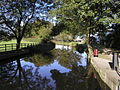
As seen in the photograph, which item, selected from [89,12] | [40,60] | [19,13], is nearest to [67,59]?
[40,60]

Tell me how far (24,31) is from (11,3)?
5067 millimetres

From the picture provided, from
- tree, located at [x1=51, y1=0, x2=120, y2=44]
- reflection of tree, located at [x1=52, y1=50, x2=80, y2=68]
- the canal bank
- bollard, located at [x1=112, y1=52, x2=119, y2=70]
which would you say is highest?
tree, located at [x1=51, y1=0, x2=120, y2=44]

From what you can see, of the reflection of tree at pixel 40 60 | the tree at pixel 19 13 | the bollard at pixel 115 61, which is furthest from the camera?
the tree at pixel 19 13

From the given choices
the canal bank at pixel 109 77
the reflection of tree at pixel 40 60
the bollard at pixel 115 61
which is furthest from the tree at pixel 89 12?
the bollard at pixel 115 61

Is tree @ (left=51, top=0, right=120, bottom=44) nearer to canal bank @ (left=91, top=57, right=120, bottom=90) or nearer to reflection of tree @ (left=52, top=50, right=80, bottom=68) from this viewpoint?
reflection of tree @ (left=52, top=50, right=80, bottom=68)

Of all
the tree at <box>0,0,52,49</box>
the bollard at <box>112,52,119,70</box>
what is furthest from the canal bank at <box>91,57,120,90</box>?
the tree at <box>0,0,52,49</box>

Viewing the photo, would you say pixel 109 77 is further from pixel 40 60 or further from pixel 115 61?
pixel 40 60

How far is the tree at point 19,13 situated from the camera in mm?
21453

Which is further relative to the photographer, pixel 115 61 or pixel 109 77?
pixel 115 61

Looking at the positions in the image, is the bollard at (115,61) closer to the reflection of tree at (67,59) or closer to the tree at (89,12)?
the reflection of tree at (67,59)

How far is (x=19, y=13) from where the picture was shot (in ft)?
74.1

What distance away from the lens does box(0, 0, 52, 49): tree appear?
70.4ft

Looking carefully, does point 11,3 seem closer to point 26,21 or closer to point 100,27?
point 26,21

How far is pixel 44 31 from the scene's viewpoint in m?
42.1
